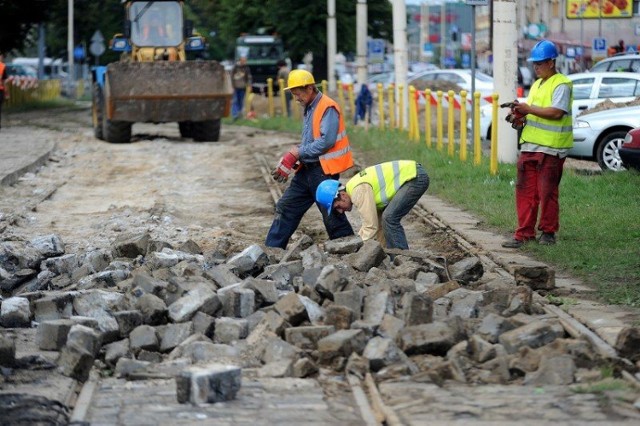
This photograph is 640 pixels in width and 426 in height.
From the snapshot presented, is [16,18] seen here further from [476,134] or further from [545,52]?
[545,52]

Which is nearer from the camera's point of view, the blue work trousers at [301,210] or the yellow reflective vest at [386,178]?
the yellow reflective vest at [386,178]

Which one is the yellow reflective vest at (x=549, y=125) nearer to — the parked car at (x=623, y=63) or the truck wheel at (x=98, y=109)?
the truck wheel at (x=98, y=109)

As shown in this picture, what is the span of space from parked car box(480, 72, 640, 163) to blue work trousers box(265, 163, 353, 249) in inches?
518

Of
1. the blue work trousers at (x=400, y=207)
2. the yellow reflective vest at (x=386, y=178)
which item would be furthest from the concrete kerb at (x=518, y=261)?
the yellow reflective vest at (x=386, y=178)

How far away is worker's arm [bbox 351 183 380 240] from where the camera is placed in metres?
9.88

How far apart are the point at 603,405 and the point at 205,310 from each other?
2861 millimetres

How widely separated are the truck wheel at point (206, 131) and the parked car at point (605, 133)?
352 inches

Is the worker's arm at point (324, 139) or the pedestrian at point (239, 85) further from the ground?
the worker's arm at point (324, 139)

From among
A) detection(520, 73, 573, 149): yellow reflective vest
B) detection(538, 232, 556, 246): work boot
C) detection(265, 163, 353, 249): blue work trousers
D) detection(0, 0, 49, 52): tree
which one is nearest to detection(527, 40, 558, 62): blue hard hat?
detection(520, 73, 573, 149): yellow reflective vest

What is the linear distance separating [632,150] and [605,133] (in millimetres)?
2629

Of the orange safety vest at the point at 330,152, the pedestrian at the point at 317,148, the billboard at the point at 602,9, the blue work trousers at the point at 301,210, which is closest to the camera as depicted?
the pedestrian at the point at 317,148

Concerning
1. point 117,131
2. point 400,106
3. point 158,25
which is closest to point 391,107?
point 400,106

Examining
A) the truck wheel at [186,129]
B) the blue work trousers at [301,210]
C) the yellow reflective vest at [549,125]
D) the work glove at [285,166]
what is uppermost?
the yellow reflective vest at [549,125]

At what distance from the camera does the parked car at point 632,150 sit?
17.0m
